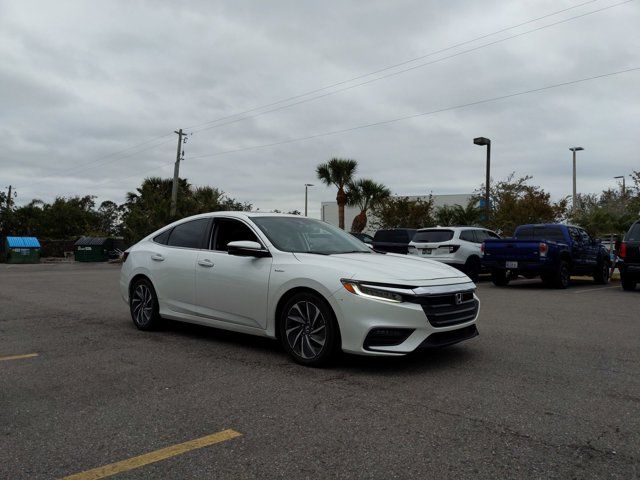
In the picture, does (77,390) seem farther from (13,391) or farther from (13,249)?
(13,249)

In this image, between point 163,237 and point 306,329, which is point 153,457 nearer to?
point 306,329

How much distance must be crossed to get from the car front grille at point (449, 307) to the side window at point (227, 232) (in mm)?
2339

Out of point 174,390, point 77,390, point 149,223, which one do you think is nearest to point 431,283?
point 174,390

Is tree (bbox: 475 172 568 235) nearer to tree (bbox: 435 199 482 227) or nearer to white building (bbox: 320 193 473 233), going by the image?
tree (bbox: 435 199 482 227)

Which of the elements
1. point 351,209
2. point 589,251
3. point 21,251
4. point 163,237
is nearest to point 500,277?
point 589,251

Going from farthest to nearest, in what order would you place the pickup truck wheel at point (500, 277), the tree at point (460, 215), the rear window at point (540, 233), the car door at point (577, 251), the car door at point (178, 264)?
the tree at point (460, 215)
the pickup truck wheel at point (500, 277)
the rear window at point (540, 233)
the car door at point (577, 251)
the car door at point (178, 264)

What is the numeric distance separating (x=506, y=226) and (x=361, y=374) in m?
22.5

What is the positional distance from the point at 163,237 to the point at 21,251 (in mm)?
29261

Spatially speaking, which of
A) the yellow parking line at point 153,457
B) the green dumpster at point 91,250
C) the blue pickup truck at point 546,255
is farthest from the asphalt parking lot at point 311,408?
the green dumpster at point 91,250

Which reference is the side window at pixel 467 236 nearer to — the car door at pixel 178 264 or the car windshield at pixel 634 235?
the car windshield at pixel 634 235

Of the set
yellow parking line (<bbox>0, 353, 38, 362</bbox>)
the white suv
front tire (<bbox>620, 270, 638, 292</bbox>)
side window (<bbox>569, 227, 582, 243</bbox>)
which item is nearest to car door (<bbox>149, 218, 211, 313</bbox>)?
yellow parking line (<bbox>0, 353, 38, 362</bbox>)

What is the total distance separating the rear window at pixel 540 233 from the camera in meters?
15.1

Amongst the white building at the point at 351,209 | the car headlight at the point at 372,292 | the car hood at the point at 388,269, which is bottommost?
the car headlight at the point at 372,292

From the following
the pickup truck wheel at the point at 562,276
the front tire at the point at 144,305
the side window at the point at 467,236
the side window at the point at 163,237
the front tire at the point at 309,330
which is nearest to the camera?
the front tire at the point at 309,330
